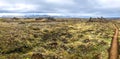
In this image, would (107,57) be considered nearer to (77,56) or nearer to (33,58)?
(77,56)

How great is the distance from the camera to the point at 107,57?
36469 mm

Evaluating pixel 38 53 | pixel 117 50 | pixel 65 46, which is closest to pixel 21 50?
pixel 38 53

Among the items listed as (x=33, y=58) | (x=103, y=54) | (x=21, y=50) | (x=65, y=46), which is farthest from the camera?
(x=65, y=46)

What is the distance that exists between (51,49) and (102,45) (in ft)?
38.2

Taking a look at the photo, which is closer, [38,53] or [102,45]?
[38,53]

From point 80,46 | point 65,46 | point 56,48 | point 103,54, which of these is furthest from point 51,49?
point 103,54

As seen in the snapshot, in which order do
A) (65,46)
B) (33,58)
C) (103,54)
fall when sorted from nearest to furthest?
(33,58) < (103,54) < (65,46)

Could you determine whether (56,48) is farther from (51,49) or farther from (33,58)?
(33,58)

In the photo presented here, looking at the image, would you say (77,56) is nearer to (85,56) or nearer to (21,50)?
(85,56)

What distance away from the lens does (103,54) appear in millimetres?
38812

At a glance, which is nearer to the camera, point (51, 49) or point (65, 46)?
point (51, 49)

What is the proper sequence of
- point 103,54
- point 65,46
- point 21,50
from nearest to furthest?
point 103,54
point 21,50
point 65,46

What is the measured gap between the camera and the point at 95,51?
42.2 meters

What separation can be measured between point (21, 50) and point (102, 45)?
17437mm
